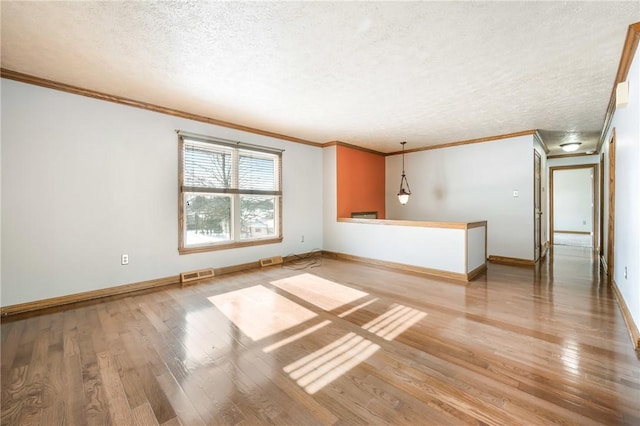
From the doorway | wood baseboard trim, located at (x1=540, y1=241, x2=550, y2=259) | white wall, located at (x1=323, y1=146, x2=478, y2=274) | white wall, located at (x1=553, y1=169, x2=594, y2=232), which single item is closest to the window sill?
white wall, located at (x1=323, y1=146, x2=478, y2=274)

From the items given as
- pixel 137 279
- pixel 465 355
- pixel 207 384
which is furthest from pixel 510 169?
pixel 137 279

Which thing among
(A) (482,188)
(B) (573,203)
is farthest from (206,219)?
(B) (573,203)

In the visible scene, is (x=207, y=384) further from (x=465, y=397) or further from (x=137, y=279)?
(x=137, y=279)

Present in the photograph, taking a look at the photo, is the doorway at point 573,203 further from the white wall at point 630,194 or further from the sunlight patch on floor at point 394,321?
the sunlight patch on floor at point 394,321

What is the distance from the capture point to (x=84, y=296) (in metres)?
3.34

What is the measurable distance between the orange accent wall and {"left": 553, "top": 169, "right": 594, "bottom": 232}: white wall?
6.68 m

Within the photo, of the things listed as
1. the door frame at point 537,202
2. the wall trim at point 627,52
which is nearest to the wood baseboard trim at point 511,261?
the door frame at point 537,202

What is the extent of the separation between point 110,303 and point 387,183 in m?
6.12

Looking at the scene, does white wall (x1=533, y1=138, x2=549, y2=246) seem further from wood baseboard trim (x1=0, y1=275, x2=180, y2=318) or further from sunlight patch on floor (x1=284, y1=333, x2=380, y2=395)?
wood baseboard trim (x1=0, y1=275, x2=180, y2=318)

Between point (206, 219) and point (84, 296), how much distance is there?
1.75m

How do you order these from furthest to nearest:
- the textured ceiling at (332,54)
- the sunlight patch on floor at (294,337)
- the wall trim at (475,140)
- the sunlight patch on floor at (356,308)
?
1. the wall trim at (475,140)
2. the sunlight patch on floor at (356,308)
3. the sunlight patch on floor at (294,337)
4. the textured ceiling at (332,54)

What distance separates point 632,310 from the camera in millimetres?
2457

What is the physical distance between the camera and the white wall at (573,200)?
31.1ft

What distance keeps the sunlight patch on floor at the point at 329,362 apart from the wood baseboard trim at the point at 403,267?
244 cm
